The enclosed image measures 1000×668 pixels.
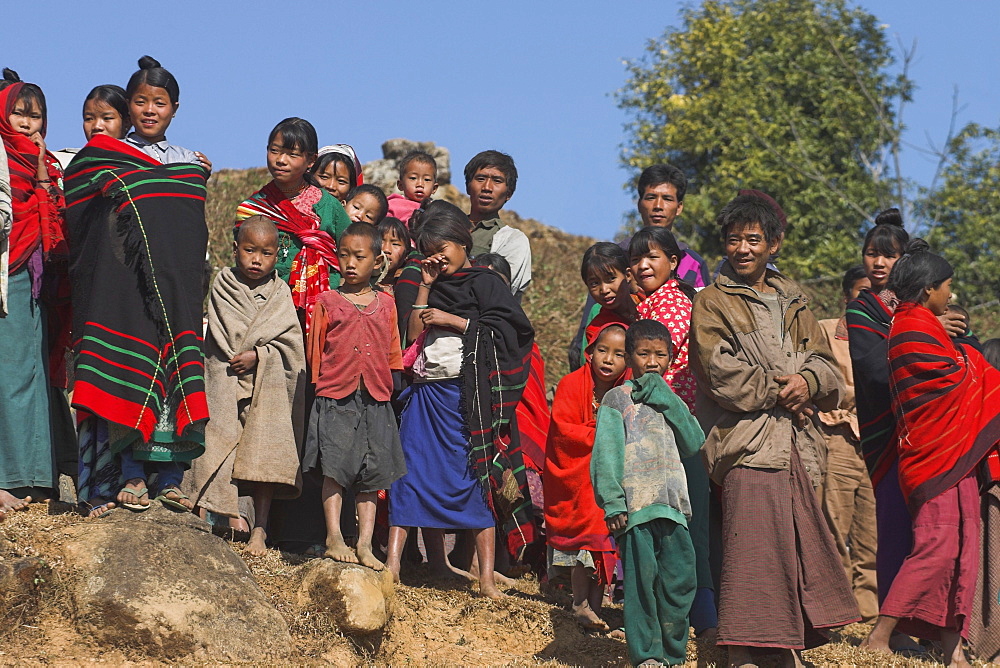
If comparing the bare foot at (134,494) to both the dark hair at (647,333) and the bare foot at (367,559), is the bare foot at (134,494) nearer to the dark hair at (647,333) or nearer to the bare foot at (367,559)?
the bare foot at (367,559)

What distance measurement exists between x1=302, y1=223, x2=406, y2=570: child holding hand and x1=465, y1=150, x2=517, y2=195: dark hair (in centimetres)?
158

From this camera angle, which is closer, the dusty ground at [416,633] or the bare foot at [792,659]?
the dusty ground at [416,633]

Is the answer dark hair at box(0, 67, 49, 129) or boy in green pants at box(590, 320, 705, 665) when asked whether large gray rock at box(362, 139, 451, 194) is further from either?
boy in green pants at box(590, 320, 705, 665)

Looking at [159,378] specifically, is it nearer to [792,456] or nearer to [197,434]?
[197,434]

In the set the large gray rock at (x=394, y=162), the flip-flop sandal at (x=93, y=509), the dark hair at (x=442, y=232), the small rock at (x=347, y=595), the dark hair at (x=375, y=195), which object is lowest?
the small rock at (x=347, y=595)

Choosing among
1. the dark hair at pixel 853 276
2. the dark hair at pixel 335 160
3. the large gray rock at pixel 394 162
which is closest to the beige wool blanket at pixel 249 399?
the dark hair at pixel 335 160

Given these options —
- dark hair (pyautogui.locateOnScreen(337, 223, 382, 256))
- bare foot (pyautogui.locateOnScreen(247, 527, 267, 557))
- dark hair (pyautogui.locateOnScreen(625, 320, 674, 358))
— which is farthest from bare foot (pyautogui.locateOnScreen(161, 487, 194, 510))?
dark hair (pyautogui.locateOnScreen(625, 320, 674, 358))

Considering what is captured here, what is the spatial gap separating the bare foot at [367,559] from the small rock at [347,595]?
98 mm

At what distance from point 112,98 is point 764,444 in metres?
4.07

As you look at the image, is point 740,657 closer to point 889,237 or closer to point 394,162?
point 889,237

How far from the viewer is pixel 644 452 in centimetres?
521

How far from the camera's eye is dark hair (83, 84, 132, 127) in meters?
6.46

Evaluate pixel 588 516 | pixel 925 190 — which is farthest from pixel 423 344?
pixel 925 190

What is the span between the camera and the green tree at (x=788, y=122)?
60.2 feet
